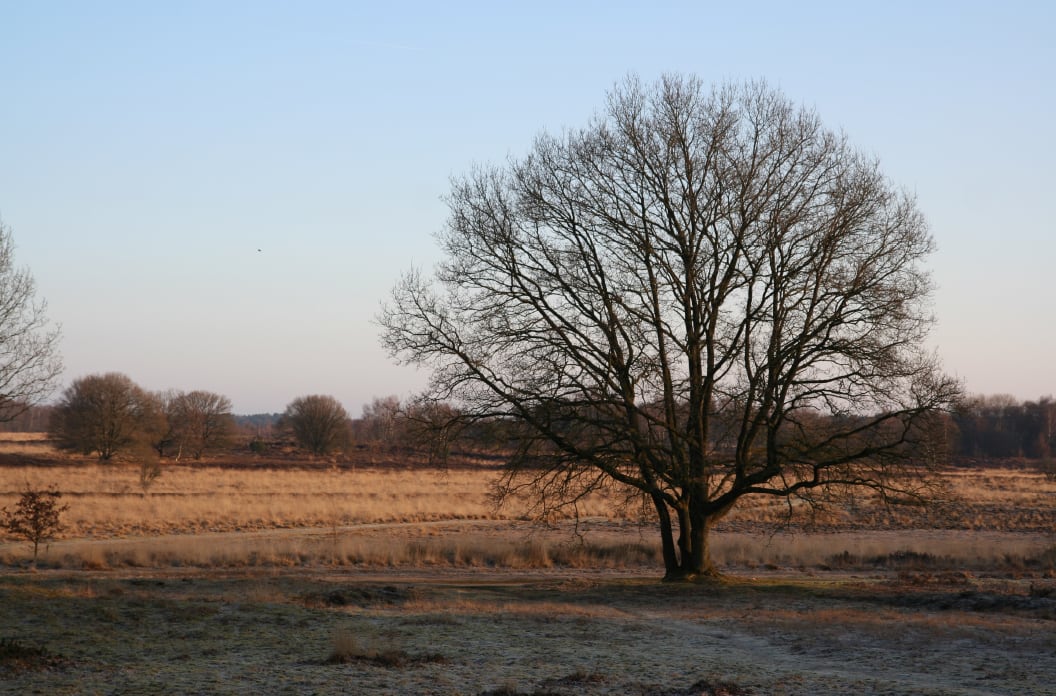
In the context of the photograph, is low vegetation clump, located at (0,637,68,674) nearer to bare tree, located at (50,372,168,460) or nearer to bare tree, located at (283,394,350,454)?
bare tree, located at (50,372,168,460)

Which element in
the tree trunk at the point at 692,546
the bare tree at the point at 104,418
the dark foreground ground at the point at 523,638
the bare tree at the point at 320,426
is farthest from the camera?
the bare tree at the point at 320,426

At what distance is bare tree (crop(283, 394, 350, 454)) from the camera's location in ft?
316

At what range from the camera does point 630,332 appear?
2123 centimetres

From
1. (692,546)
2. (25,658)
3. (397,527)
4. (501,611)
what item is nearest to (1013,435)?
(397,527)

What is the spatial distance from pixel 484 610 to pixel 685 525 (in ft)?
22.4

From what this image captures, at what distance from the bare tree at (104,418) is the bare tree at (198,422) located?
355 inches

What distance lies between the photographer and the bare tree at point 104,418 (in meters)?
71.8

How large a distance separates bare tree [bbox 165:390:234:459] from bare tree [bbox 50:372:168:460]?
9026 millimetres

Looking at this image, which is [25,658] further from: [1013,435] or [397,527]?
[1013,435]

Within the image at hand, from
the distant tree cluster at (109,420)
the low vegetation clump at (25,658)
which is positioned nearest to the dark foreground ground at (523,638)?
the low vegetation clump at (25,658)

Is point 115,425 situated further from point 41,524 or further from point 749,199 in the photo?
point 749,199

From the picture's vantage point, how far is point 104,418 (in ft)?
235

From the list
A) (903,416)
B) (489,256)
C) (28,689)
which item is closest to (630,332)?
(489,256)

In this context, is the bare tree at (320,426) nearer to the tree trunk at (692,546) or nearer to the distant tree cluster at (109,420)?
the distant tree cluster at (109,420)
